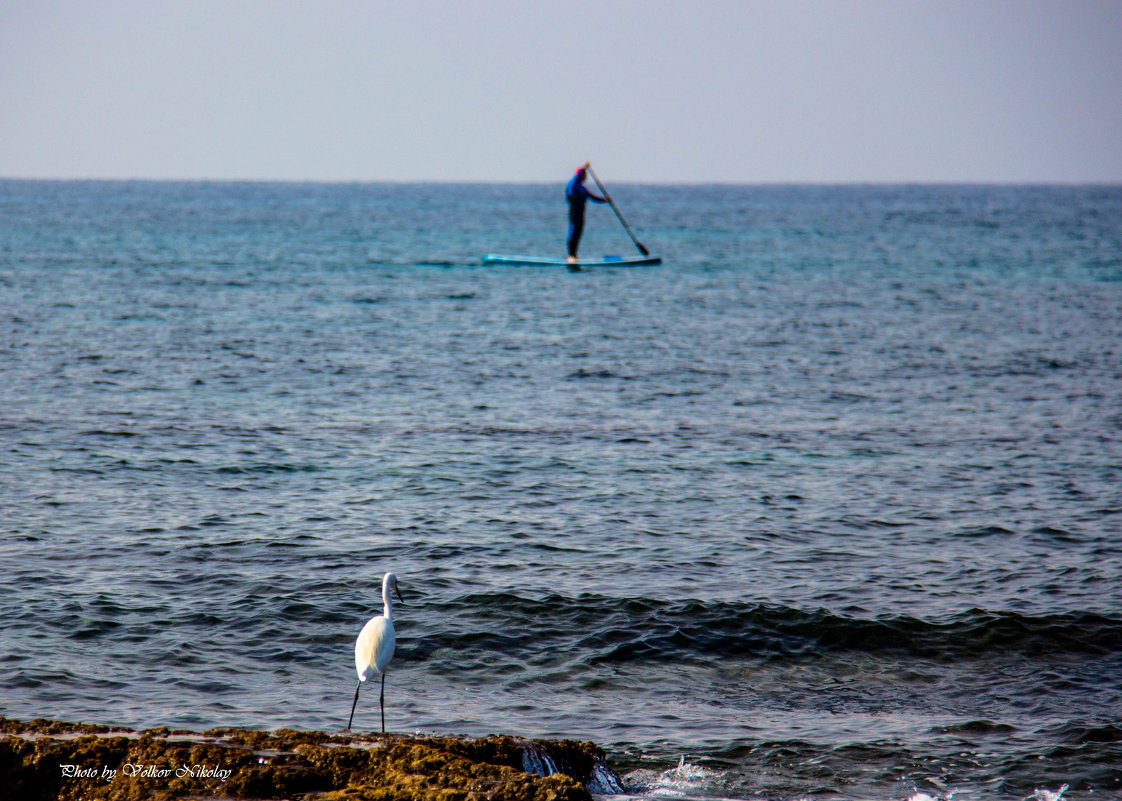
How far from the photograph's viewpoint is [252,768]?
207 inches

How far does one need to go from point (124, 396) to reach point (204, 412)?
79.0 inches

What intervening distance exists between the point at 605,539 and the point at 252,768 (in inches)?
256

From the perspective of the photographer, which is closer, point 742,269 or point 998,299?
point 998,299

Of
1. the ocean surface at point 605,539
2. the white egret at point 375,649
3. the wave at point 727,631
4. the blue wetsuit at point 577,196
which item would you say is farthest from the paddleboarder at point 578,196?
the white egret at point 375,649

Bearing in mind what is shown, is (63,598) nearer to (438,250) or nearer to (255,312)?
(255,312)

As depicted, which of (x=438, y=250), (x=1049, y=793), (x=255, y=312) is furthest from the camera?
(x=438, y=250)

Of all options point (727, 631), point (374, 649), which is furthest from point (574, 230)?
point (374, 649)

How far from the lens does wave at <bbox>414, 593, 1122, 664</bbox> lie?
8.82 meters

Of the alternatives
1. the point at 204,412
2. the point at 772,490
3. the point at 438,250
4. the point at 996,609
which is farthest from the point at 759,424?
the point at 438,250

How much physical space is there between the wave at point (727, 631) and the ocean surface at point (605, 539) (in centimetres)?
3

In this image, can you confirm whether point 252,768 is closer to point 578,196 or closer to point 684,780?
point 684,780

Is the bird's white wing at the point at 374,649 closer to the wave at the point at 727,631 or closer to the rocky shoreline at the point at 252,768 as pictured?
the rocky shoreline at the point at 252,768

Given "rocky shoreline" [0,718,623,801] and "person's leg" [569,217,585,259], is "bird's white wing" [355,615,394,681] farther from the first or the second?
"person's leg" [569,217,585,259]

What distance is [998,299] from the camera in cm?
3431
